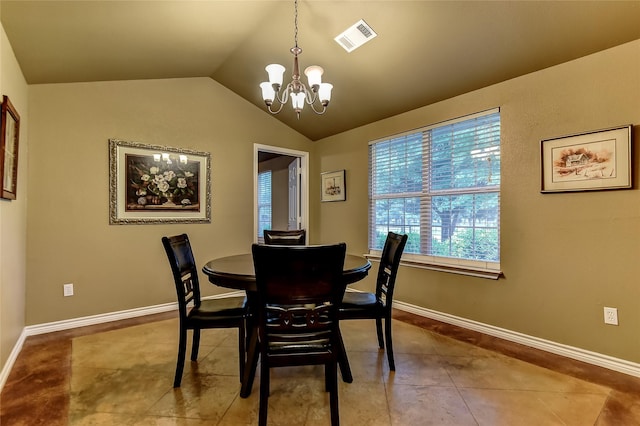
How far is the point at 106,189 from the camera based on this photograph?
3.22 meters

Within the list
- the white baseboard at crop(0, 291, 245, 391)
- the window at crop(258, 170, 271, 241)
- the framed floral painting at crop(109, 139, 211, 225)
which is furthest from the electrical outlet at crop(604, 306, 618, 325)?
the window at crop(258, 170, 271, 241)

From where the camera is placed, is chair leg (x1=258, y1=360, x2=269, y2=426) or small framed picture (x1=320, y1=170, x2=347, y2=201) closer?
chair leg (x1=258, y1=360, x2=269, y2=426)

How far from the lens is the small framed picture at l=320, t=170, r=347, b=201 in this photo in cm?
431

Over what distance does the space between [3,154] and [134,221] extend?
1.42 m

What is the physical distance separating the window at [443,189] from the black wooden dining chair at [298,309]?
194 centimetres

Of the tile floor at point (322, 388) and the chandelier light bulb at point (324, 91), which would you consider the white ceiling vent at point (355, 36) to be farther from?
the tile floor at point (322, 388)

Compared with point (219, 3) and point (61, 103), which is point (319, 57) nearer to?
point (219, 3)

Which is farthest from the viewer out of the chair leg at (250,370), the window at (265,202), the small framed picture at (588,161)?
the window at (265,202)

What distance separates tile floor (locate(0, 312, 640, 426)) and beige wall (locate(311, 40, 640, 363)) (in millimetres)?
280

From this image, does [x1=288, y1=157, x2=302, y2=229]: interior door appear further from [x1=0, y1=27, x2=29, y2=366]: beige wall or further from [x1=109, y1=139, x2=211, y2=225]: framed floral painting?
[x1=0, y1=27, x2=29, y2=366]: beige wall

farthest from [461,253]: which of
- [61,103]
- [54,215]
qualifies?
[61,103]

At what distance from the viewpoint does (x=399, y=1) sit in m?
2.29

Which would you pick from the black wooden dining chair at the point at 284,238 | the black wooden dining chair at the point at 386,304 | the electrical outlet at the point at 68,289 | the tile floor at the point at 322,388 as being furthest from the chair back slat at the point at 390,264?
the electrical outlet at the point at 68,289

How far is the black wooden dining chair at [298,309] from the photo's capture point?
4.95 ft
